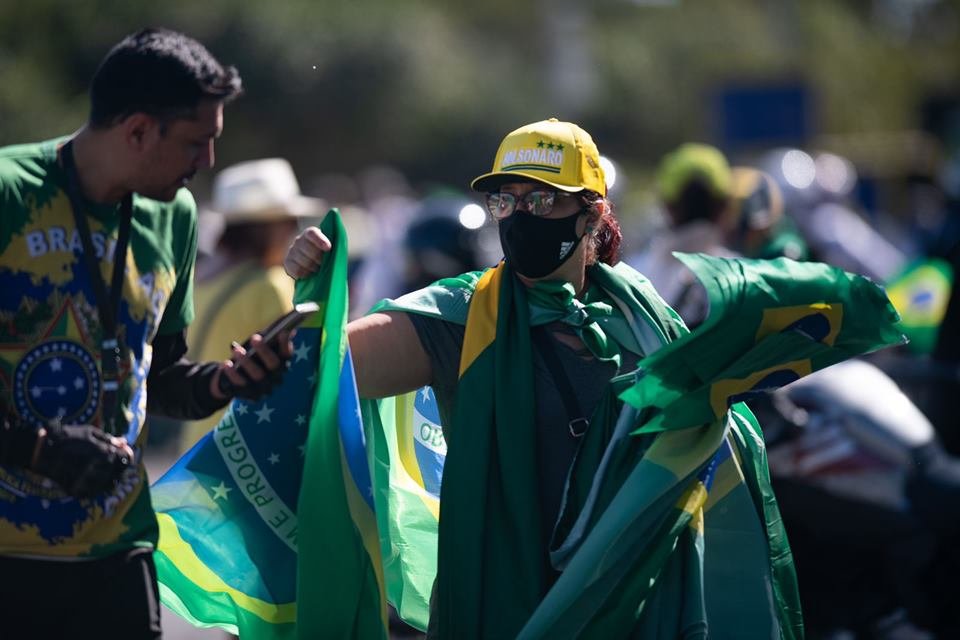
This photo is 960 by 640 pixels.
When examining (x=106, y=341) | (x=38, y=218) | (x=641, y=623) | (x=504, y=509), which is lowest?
(x=641, y=623)

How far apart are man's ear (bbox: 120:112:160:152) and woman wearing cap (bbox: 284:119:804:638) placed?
537mm

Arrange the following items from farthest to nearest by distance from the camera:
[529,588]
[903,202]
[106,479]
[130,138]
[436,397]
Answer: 1. [903,202]
2. [436,397]
3. [529,588]
4. [130,138]
5. [106,479]

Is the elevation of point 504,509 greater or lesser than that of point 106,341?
lesser

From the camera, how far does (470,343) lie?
3.78m

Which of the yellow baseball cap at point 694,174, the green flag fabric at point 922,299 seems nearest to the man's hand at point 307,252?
the yellow baseball cap at point 694,174

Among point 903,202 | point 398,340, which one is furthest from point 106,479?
point 903,202

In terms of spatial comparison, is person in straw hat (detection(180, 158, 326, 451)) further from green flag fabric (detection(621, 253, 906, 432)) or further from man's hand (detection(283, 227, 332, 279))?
green flag fabric (detection(621, 253, 906, 432))

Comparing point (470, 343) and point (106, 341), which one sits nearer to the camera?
point (106, 341)

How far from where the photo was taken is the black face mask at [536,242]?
3.82 meters

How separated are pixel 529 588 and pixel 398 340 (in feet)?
2.24

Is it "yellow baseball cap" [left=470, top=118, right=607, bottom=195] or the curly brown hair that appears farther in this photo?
the curly brown hair

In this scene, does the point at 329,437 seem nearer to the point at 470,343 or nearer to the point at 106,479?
the point at 470,343

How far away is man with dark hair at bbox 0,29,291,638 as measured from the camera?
3242 mm

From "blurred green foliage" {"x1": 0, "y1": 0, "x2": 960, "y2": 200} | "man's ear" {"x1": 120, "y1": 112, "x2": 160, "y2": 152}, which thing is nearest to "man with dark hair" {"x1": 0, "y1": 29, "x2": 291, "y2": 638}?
"man's ear" {"x1": 120, "y1": 112, "x2": 160, "y2": 152}
